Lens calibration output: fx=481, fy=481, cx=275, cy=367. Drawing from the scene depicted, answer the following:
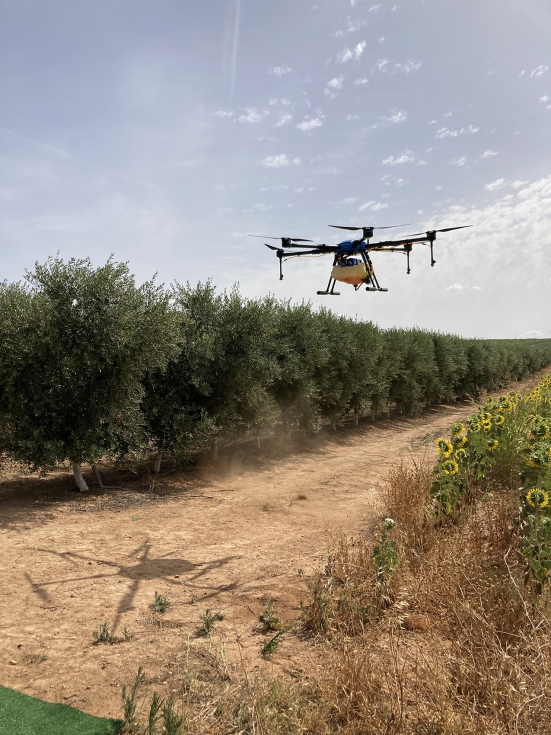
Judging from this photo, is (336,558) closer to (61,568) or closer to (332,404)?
(61,568)

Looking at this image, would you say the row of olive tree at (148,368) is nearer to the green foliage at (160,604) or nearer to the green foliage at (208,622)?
the green foliage at (160,604)

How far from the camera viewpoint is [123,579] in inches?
231

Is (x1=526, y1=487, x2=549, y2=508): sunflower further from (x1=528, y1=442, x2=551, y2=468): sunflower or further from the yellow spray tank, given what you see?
the yellow spray tank

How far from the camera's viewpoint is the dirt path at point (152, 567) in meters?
3.96

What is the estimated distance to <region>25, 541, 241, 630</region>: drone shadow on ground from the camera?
5.42 meters

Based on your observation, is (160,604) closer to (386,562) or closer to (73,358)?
(386,562)

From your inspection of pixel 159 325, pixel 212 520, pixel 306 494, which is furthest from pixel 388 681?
pixel 159 325

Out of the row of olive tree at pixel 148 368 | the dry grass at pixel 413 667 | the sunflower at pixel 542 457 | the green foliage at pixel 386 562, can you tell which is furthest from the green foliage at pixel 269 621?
the row of olive tree at pixel 148 368

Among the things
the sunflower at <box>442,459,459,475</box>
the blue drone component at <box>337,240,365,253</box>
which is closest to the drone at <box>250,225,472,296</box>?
the blue drone component at <box>337,240,365,253</box>

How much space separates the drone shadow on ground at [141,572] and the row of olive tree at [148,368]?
→ 3.92m

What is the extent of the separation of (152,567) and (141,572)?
0.23 m

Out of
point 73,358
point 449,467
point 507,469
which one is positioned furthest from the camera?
point 73,358

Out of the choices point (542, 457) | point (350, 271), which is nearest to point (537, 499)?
point (542, 457)

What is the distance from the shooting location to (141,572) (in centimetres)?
614
